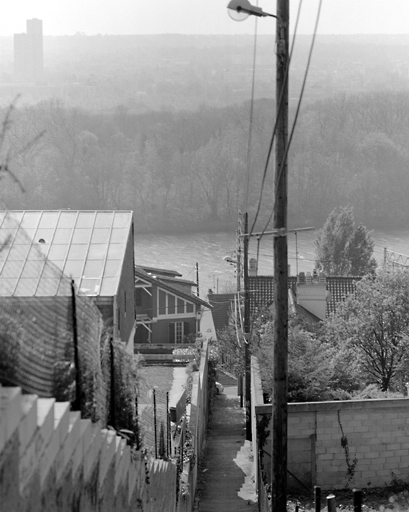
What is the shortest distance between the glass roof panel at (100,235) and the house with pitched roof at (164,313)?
16817mm

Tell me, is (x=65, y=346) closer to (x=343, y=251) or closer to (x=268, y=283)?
(x=268, y=283)

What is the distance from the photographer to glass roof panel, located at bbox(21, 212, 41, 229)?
1617 centimetres

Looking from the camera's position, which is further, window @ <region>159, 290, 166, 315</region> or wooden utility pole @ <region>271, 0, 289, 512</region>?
window @ <region>159, 290, 166, 315</region>

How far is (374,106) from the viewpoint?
13000 cm

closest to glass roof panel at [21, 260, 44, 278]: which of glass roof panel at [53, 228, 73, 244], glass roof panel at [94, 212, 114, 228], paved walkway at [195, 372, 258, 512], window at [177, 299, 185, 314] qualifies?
paved walkway at [195, 372, 258, 512]

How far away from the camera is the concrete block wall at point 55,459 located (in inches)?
129

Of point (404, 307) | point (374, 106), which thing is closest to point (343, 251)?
point (404, 307)

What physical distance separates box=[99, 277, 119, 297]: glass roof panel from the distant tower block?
148m

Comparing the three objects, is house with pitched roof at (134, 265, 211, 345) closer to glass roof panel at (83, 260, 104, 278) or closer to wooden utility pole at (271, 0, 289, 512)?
glass roof panel at (83, 260, 104, 278)

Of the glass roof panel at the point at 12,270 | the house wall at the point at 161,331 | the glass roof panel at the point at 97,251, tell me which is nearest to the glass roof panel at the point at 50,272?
the glass roof panel at the point at 12,270

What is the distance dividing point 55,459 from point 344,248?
5125 cm

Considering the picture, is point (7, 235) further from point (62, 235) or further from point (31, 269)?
point (62, 235)

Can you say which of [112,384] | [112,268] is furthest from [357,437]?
[112,384]

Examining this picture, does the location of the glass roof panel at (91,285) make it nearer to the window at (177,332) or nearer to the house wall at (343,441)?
the house wall at (343,441)
